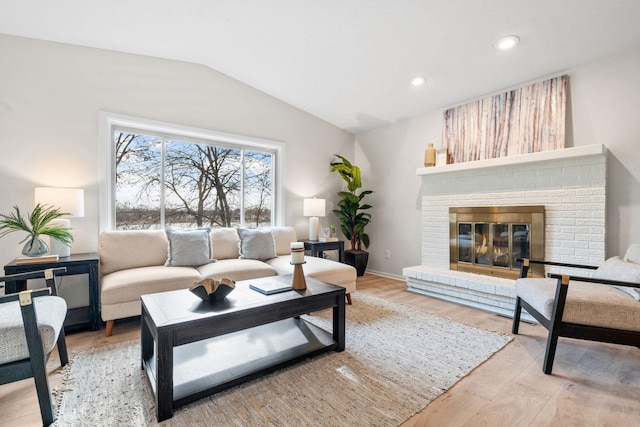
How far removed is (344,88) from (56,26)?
2.93 m

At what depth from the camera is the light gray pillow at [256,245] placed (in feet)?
11.7

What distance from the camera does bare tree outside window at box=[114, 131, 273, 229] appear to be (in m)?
3.45

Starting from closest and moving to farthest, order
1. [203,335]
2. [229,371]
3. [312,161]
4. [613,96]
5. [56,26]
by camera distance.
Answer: [203,335] → [229,371] → [56,26] → [613,96] → [312,161]

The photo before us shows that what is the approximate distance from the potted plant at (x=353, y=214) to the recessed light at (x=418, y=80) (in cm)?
154

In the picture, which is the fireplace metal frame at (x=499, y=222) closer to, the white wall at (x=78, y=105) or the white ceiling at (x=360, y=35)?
the white ceiling at (x=360, y=35)

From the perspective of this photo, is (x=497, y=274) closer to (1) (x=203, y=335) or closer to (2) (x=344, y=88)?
(2) (x=344, y=88)

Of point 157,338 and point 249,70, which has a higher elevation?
point 249,70

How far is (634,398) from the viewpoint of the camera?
169cm

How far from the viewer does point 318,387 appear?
69.4 inches

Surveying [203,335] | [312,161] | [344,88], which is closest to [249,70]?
[344,88]

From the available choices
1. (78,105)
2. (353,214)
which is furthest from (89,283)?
(353,214)

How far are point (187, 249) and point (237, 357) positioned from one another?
60.3 inches

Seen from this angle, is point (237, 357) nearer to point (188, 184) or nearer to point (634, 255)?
point (188, 184)

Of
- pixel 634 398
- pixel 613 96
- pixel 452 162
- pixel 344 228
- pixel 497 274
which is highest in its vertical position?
pixel 613 96
